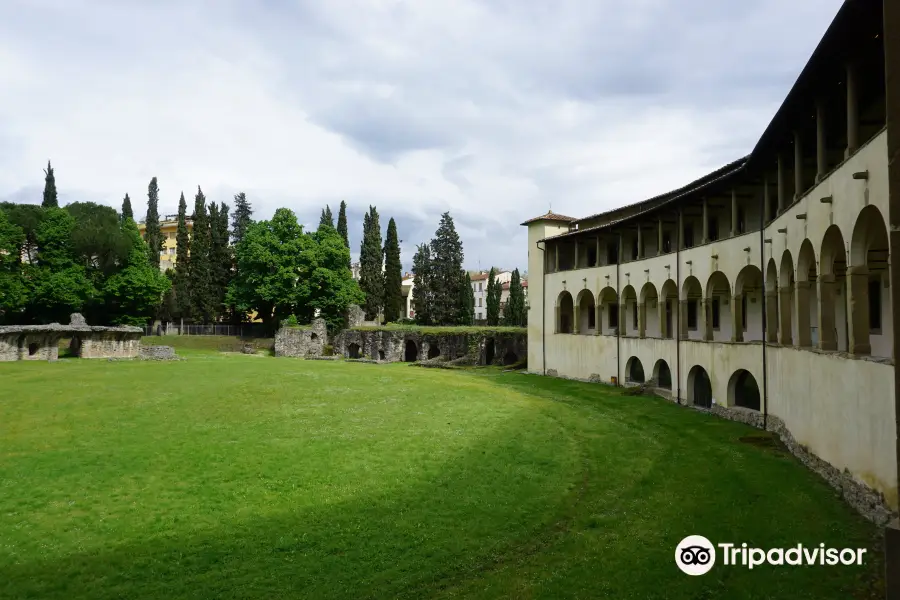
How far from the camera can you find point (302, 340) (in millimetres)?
63938

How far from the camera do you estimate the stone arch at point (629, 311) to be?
3662 centimetres

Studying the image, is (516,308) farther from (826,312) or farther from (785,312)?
(826,312)

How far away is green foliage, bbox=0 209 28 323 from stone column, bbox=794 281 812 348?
61.5m

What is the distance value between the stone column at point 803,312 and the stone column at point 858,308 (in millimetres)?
4038

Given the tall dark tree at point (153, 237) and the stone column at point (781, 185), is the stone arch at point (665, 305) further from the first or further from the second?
the tall dark tree at point (153, 237)

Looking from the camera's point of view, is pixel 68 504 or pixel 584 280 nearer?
pixel 68 504

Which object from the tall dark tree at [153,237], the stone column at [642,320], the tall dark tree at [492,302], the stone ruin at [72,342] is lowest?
the stone ruin at [72,342]

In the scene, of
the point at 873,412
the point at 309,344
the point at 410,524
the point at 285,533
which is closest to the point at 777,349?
the point at 873,412

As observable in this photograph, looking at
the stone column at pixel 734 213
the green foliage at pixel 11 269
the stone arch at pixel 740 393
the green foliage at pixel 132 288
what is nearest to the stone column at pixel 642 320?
the stone arch at pixel 740 393

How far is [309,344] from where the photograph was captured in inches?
2539

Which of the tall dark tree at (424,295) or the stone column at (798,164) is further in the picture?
the tall dark tree at (424,295)

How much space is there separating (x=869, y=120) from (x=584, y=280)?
2375 cm

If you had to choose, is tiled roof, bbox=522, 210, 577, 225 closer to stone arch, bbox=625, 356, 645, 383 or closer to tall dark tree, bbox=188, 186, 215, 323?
stone arch, bbox=625, 356, 645, 383

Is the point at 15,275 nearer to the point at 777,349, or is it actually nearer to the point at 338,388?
the point at 338,388
